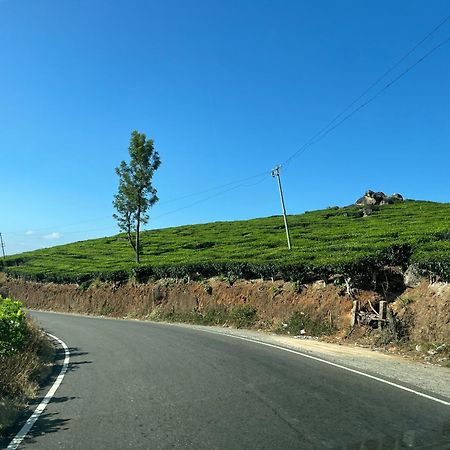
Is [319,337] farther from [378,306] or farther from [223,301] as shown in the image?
[223,301]

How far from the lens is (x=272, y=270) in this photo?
2736 centimetres

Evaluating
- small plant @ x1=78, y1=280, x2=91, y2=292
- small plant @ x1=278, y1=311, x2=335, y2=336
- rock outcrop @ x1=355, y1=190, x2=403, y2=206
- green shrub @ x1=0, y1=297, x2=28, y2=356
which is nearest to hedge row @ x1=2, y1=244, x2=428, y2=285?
Answer: small plant @ x1=78, y1=280, x2=91, y2=292

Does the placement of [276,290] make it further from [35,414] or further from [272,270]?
[35,414]

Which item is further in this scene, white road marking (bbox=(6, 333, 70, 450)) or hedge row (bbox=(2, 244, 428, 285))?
hedge row (bbox=(2, 244, 428, 285))

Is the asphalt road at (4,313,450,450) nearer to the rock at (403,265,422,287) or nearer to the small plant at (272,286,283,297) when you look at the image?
the rock at (403,265,422,287)

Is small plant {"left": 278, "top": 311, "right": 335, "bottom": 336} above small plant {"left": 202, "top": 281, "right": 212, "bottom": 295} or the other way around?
the other way around

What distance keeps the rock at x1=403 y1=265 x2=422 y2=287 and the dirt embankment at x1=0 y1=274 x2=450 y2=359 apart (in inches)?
17.6

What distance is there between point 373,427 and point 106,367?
312 inches

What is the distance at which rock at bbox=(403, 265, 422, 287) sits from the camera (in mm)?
19241

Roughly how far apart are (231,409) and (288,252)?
22450mm

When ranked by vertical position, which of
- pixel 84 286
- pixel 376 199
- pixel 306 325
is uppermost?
pixel 376 199

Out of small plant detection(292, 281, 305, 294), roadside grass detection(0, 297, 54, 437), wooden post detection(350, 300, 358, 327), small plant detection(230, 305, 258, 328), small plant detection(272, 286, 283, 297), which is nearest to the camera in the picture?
roadside grass detection(0, 297, 54, 437)

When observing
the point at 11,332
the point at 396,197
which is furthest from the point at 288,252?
the point at 396,197

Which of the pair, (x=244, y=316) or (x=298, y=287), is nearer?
(x=298, y=287)
